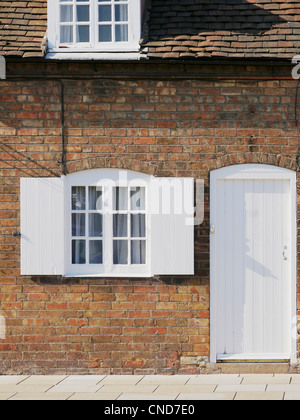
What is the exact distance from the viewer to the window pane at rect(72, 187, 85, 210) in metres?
12.0

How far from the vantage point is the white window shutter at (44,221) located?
38.7ft

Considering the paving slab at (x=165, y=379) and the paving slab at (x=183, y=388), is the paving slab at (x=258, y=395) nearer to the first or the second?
the paving slab at (x=183, y=388)

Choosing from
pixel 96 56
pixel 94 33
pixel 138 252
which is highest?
pixel 94 33

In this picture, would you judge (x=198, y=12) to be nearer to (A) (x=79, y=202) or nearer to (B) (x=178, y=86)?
(B) (x=178, y=86)

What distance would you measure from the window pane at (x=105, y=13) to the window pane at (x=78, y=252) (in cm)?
296

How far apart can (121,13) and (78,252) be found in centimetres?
322

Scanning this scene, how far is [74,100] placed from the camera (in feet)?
38.9

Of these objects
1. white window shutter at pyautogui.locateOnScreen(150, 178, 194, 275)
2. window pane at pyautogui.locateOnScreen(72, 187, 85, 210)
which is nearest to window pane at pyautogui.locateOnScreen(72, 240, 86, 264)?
window pane at pyautogui.locateOnScreen(72, 187, 85, 210)

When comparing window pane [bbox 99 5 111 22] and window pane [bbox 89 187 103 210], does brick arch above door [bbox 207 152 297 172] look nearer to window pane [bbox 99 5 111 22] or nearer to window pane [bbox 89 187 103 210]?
window pane [bbox 89 187 103 210]

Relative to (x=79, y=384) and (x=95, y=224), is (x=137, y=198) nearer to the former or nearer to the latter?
(x=95, y=224)

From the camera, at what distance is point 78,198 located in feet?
39.2

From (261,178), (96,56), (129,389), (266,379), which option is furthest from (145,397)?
(96,56)

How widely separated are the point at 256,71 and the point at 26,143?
3.16 meters

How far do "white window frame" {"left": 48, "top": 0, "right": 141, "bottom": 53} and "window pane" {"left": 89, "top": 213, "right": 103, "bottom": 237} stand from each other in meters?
2.18
